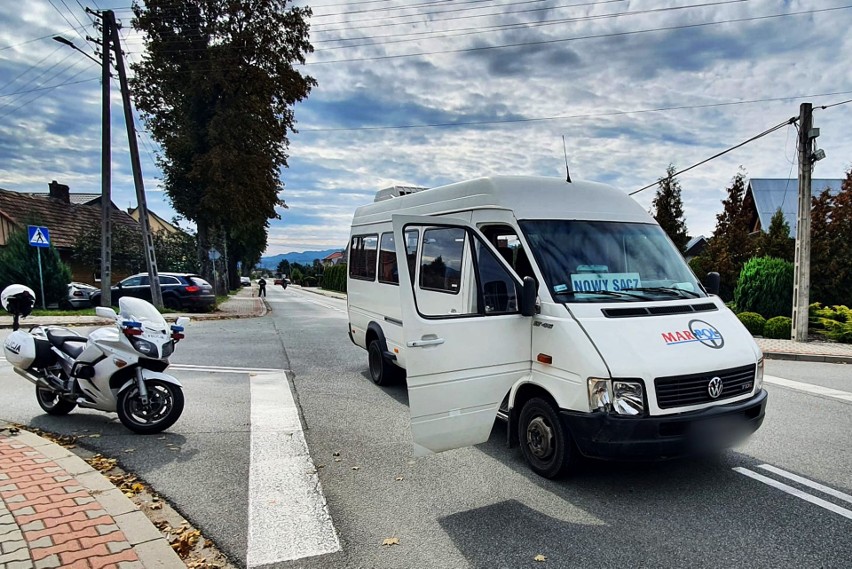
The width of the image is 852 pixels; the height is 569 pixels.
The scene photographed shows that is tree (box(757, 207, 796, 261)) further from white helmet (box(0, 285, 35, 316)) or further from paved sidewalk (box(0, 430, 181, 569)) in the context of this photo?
white helmet (box(0, 285, 35, 316))

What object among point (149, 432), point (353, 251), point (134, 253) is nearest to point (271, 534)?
point (149, 432)

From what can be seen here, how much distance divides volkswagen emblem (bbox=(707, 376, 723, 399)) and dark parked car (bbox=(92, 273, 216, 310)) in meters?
19.1

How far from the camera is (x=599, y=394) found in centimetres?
350

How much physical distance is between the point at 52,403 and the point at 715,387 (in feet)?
→ 21.7

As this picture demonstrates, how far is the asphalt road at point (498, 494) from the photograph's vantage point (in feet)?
9.93

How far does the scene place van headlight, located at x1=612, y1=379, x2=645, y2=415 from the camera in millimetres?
3463

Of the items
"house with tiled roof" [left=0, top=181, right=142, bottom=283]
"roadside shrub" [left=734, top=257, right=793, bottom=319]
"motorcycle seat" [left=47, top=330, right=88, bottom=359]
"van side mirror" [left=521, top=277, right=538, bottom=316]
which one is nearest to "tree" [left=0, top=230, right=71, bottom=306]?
"house with tiled roof" [left=0, top=181, right=142, bottom=283]

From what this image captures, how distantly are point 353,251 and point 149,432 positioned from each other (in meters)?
4.50

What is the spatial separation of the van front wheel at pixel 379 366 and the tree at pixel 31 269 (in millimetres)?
15172

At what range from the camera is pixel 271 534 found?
3.22 metres

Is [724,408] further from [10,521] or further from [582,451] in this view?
[10,521]

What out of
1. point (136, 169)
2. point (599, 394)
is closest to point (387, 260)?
point (599, 394)

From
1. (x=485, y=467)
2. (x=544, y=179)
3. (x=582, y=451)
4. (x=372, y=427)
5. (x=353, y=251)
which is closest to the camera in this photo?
(x=582, y=451)

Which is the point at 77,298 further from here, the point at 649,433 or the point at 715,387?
the point at 715,387
